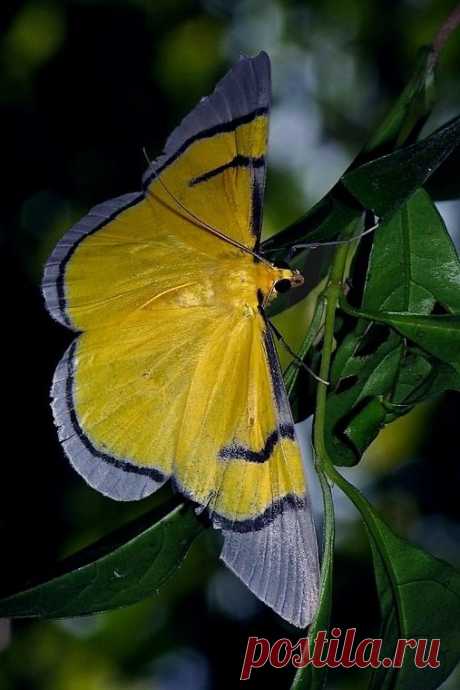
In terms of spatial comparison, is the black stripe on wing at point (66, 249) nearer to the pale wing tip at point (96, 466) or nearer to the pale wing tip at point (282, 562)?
the pale wing tip at point (96, 466)

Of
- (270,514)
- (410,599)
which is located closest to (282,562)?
(270,514)

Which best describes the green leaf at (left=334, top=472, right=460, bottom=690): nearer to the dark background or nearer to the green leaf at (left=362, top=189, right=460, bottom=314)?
the green leaf at (left=362, top=189, right=460, bottom=314)

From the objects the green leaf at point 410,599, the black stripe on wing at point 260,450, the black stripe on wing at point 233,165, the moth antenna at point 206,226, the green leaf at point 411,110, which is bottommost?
the green leaf at point 410,599

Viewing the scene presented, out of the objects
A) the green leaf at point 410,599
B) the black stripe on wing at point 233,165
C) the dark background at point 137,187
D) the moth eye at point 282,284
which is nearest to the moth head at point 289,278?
the moth eye at point 282,284

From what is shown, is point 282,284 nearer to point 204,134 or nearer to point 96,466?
point 204,134

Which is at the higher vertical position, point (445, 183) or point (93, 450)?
point (445, 183)

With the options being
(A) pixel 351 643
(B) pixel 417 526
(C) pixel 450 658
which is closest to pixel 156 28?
(B) pixel 417 526

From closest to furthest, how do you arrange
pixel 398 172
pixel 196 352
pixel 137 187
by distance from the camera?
1. pixel 398 172
2. pixel 196 352
3. pixel 137 187
